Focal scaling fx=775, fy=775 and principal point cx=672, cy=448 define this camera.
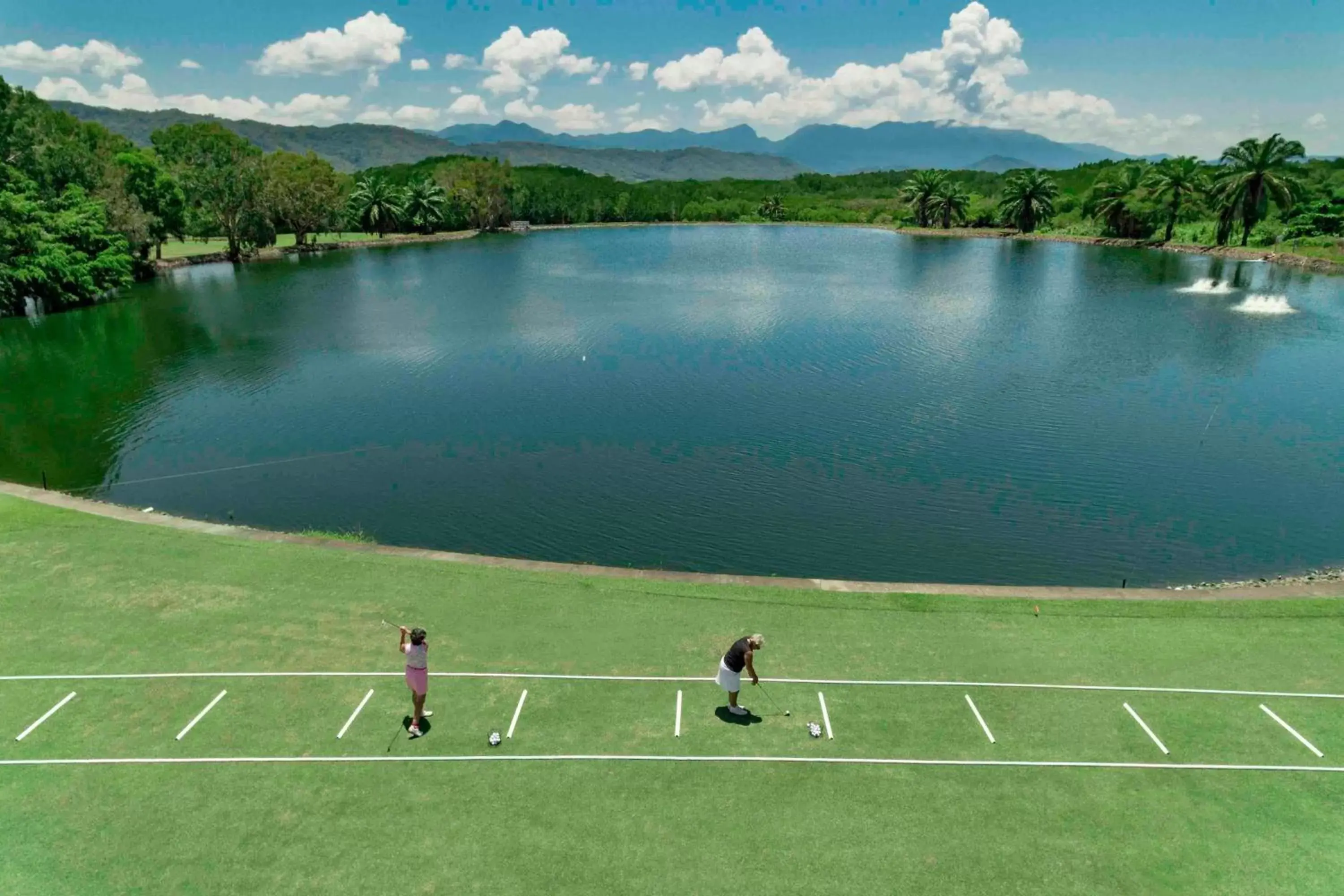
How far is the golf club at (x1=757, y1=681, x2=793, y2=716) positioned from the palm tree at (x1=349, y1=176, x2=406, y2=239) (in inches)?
4954

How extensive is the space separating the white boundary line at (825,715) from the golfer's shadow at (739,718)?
1.07 m

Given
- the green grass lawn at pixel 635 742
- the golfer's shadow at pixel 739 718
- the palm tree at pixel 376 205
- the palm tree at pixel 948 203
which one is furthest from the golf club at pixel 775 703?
the palm tree at pixel 948 203

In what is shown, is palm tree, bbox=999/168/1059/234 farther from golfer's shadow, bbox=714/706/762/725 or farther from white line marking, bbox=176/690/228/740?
white line marking, bbox=176/690/228/740

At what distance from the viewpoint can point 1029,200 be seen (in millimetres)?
126312

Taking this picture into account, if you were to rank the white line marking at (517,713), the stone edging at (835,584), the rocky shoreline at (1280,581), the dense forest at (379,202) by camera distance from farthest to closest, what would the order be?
the dense forest at (379,202) < the rocky shoreline at (1280,581) < the stone edging at (835,584) < the white line marking at (517,713)

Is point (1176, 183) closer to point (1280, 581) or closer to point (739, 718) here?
point (1280, 581)

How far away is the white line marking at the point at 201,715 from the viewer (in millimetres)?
12453

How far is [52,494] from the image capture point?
75.9 ft

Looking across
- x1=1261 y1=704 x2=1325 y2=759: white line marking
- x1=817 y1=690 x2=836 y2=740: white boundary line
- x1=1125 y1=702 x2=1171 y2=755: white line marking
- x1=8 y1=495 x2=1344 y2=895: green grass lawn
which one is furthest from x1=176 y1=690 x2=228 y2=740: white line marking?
x1=1261 y1=704 x2=1325 y2=759: white line marking

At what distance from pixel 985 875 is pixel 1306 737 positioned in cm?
674

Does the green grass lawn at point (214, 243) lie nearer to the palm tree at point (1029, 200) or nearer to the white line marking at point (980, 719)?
the palm tree at point (1029, 200)

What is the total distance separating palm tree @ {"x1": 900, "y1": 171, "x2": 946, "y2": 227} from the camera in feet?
451

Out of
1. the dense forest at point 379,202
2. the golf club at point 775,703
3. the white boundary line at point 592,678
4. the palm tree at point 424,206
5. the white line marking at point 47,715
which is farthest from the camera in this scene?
the palm tree at point 424,206

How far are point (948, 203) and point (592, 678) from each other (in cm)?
14152
